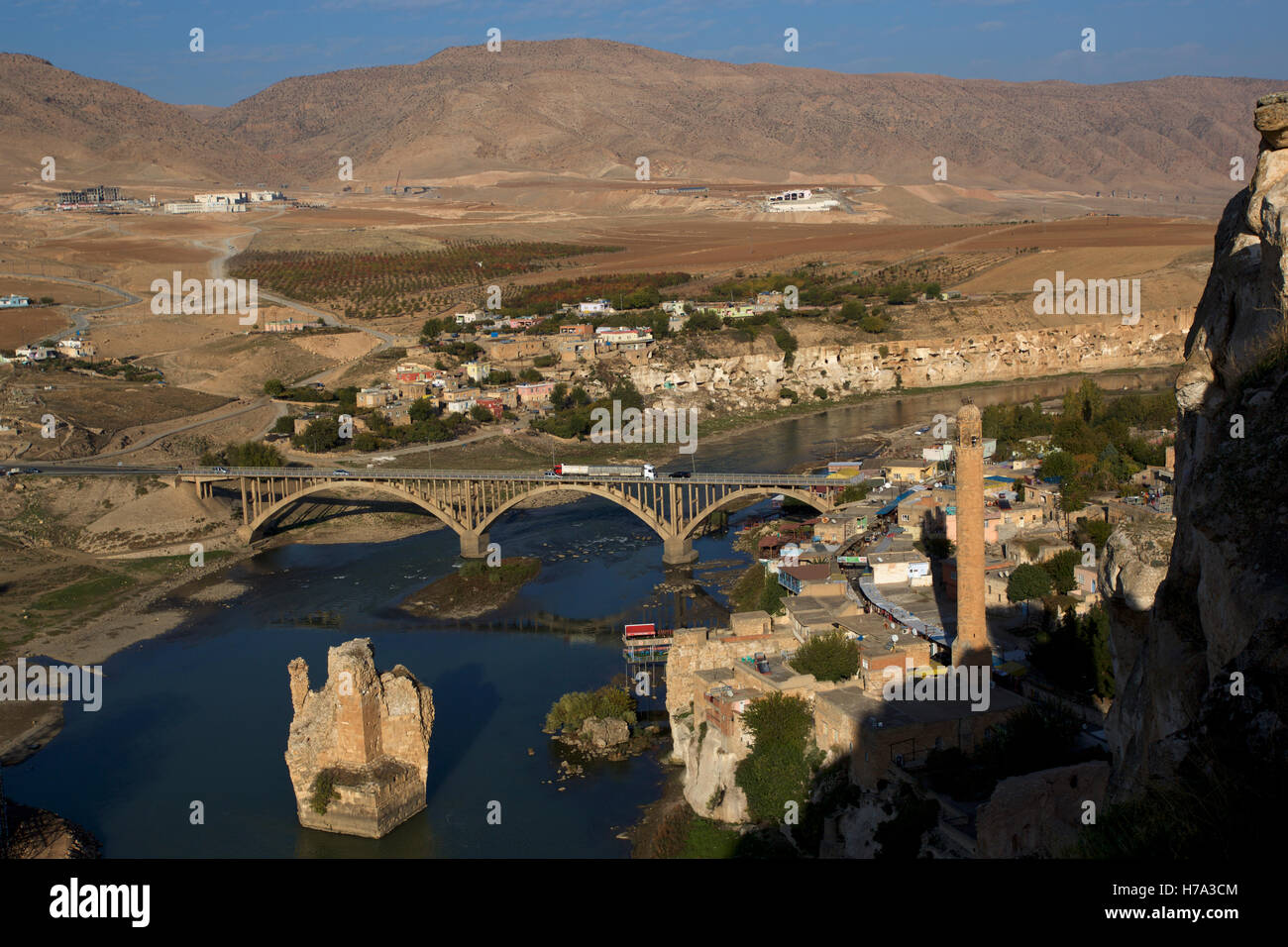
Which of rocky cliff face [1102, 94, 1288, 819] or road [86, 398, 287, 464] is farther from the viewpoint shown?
road [86, 398, 287, 464]

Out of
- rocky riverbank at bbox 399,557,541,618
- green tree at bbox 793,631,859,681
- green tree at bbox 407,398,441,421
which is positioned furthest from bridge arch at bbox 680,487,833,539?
green tree at bbox 407,398,441,421

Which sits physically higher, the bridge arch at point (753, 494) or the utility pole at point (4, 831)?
the bridge arch at point (753, 494)

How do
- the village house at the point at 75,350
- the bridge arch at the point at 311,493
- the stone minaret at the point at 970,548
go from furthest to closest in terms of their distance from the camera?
the village house at the point at 75,350 → the bridge arch at the point at 311,493 → the stone minaret at the point at 970,548

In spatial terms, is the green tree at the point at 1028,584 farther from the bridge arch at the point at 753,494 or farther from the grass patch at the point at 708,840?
the bridge arch at the point at 753,494

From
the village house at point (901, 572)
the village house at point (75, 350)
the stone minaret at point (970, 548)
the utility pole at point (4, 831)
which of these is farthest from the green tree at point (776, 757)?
the village house at point (75, 350)

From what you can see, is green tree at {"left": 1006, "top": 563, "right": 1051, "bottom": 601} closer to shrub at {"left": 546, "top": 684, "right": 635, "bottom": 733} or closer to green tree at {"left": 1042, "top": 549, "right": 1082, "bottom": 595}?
green tree at {"left": 1042, "top": 549, "right": 1082, "bottom": 595}

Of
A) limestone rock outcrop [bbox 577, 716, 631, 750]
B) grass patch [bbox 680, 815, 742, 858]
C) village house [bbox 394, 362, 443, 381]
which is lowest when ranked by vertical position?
grass patch [bbox 680, 815, 742, 858]
